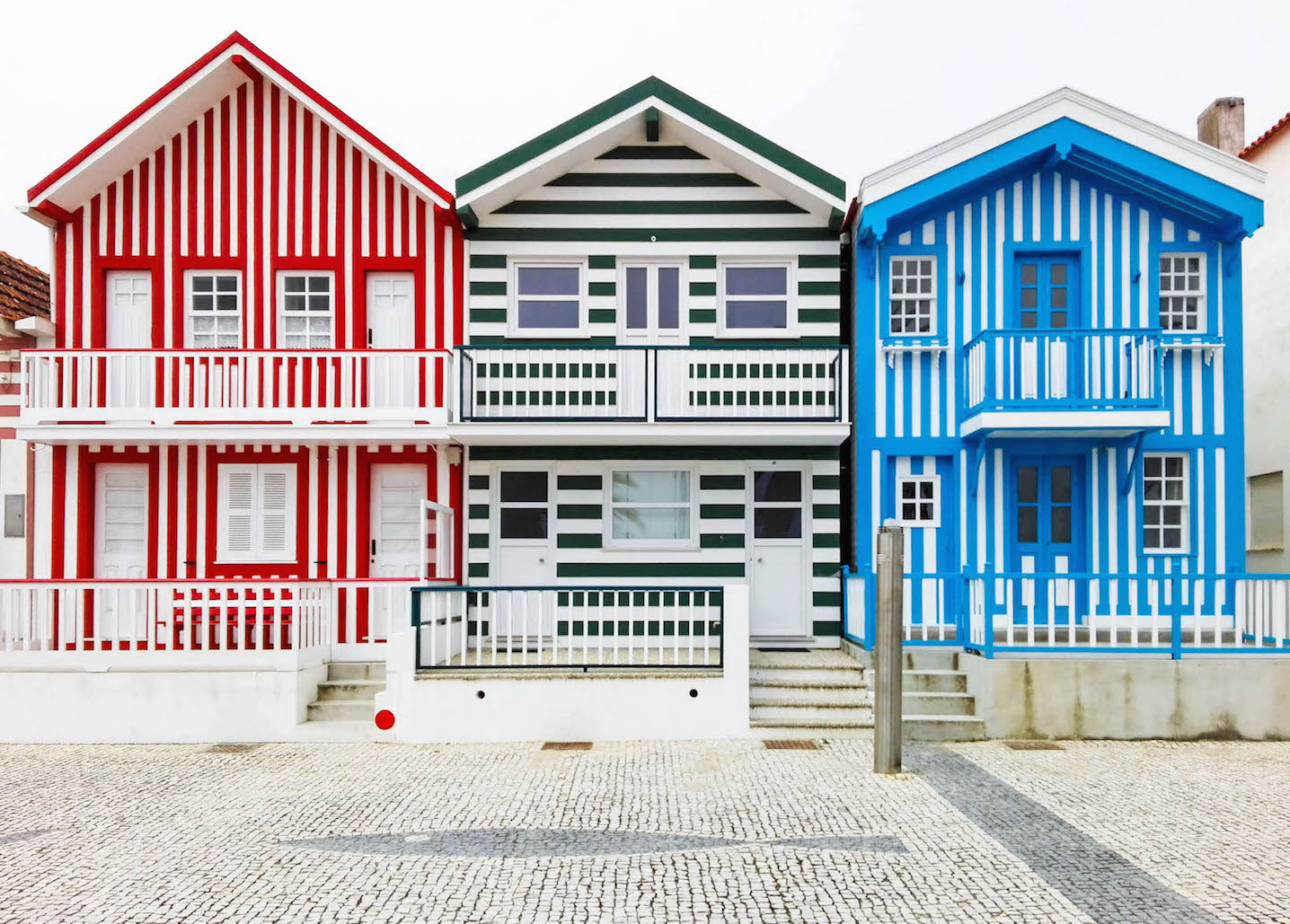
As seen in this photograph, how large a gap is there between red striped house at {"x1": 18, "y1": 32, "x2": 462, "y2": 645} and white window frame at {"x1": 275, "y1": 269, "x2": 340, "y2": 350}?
0.03m

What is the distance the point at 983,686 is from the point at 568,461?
6.36 metres

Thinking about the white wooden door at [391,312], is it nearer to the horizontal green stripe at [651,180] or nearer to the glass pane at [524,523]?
the horizontal green stripe at [651,180]

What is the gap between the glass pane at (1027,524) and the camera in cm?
1333

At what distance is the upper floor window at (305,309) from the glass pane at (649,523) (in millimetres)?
5062

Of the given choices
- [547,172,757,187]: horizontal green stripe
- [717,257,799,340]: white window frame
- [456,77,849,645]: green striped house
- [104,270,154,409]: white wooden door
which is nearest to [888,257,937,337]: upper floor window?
[456,77,849,645]: green striped house

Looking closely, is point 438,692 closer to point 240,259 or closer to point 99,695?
point 99,695

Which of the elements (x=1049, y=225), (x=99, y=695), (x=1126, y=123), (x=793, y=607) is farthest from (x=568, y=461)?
(x=1126, y=123)

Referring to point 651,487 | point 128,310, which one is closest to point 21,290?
point 128,310

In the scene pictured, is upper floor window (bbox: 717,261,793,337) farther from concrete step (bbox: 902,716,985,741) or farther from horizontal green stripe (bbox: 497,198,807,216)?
concrete step (bbox: 902,716,985,741)

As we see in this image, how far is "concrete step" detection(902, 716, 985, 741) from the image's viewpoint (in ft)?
35.2

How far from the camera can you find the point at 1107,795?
8.45m

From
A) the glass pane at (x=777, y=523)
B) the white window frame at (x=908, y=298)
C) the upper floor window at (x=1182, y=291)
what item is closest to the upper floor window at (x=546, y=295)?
the glass pane at (x=777, y=523)

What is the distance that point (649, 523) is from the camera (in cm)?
1351

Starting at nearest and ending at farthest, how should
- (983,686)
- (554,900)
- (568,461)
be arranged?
(554,900)
(983,686)
(568,461)
